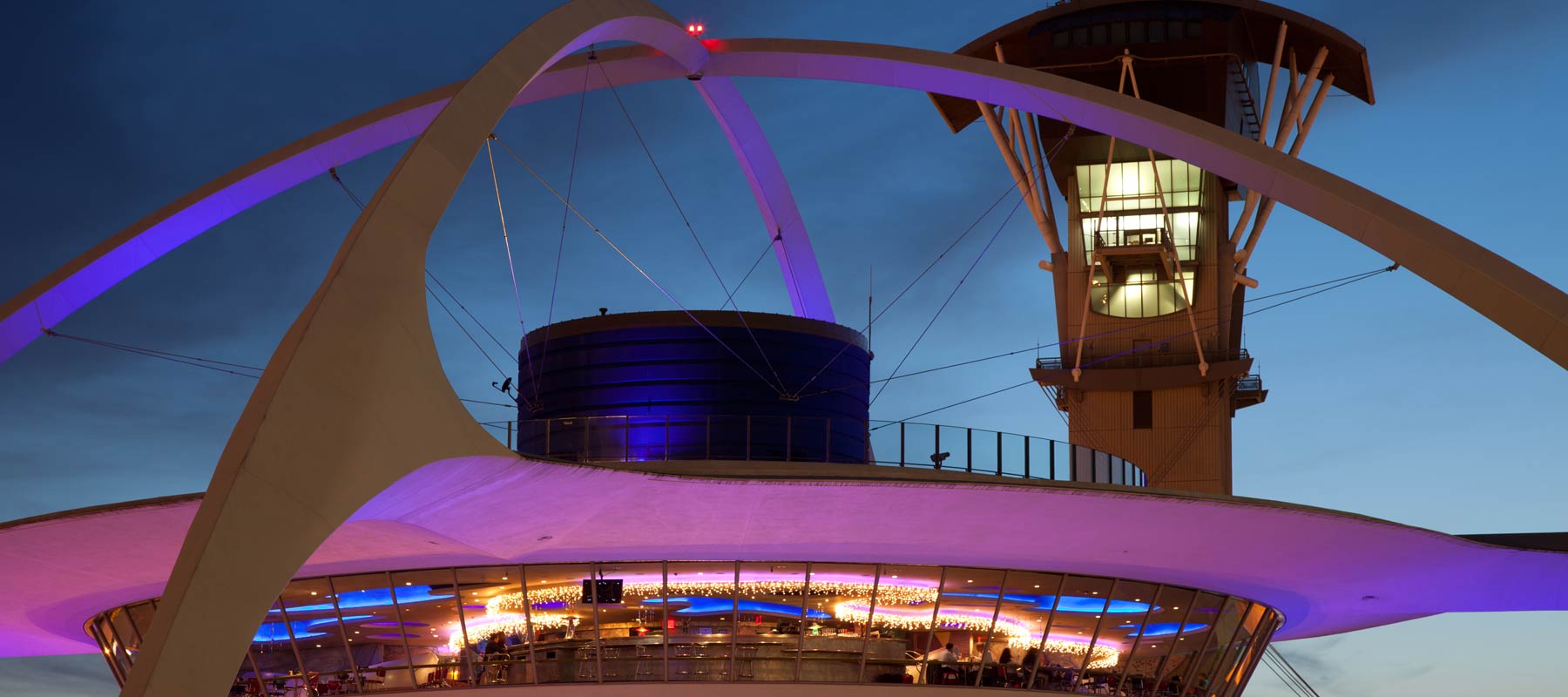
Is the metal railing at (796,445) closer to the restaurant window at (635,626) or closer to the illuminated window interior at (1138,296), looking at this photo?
the restaurant window at (635,626)

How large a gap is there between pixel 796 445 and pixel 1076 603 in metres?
8.48

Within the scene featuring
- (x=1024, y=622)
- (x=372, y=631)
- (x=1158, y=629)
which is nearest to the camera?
(x=372, y=631)

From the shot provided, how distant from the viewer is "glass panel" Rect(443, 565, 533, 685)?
33656mm

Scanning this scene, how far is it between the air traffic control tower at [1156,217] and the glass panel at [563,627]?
1316 inches

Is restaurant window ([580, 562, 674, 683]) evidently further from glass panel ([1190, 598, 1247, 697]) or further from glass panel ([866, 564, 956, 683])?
glass panel ([1190, 598, 1247, 697])

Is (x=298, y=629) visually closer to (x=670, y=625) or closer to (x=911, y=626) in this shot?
(x=670, y=625)

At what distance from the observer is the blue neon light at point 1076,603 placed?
3477 cm

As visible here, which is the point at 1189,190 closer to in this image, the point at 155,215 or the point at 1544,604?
the point at 1544,604

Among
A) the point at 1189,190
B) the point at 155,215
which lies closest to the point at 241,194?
the point at 155,215

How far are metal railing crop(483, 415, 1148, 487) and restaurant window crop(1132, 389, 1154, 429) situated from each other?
23394 mm

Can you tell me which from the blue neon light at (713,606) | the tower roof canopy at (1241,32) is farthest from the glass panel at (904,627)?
the tower roof canopy at (1241,32)

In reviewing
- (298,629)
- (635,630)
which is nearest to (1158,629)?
(635,630)

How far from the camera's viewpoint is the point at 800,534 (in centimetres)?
3152

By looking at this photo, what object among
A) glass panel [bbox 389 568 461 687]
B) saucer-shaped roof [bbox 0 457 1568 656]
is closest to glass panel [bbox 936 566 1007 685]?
saucer-shaped roof [bbox 0 457 1568 656]
